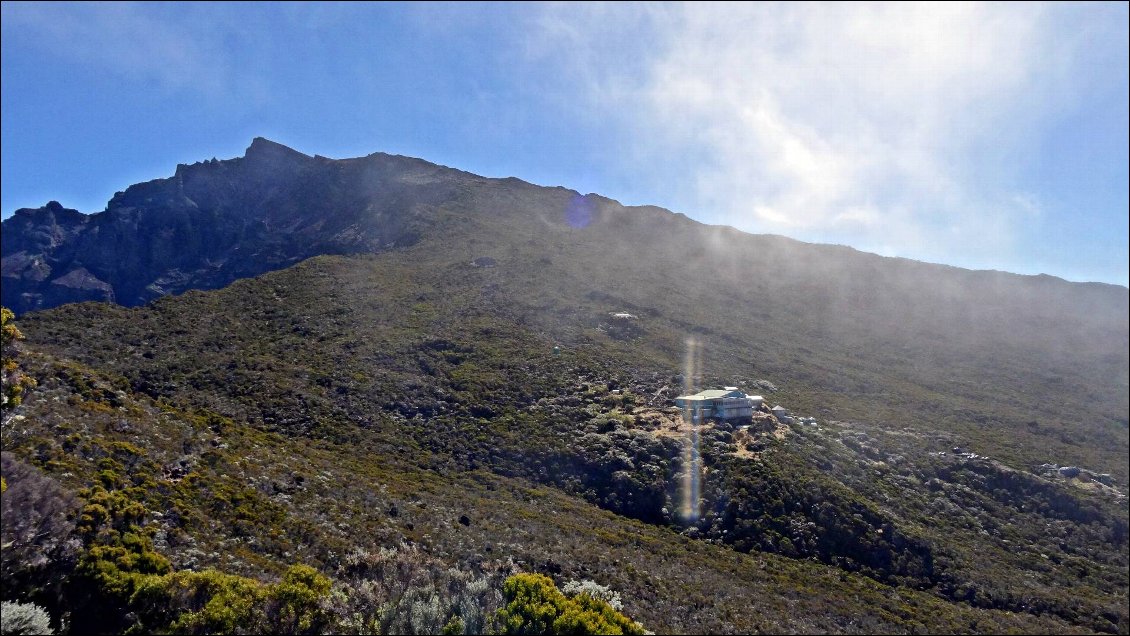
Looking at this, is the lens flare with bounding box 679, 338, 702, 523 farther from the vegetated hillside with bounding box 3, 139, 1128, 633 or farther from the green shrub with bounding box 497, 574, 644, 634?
the green shrub with bounding box 497, 574, 644, 634

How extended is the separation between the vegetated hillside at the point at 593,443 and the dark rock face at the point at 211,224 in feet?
81.9

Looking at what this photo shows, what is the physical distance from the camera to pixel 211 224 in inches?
3738

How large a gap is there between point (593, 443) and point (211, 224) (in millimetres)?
90881

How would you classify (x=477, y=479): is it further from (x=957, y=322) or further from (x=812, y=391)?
(x=957, y=322)

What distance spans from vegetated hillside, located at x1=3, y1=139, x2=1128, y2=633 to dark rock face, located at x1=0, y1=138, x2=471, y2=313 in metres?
25.0

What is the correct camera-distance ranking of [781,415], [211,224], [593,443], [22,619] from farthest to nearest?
[211,224], [781,415], [593,443], [22,619]

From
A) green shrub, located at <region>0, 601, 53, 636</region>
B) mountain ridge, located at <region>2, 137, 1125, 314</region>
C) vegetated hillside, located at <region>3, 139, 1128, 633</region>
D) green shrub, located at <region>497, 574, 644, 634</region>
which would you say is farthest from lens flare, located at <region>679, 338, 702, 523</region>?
mountain ridge, located at <region>2, 137, 1125, 314</region>

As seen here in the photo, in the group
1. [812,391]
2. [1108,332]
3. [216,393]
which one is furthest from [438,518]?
[1108,332]

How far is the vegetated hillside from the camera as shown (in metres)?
17.6

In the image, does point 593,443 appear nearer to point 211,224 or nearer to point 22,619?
point 22,619


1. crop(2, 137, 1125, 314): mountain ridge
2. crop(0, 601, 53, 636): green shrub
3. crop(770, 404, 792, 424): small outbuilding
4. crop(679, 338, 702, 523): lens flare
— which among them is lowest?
crop(679, 338, 702, 523): lens flare

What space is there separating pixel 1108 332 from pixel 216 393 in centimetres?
10265

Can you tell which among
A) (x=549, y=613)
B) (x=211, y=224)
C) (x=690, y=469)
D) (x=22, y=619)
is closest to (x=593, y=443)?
(x=690, y=469)

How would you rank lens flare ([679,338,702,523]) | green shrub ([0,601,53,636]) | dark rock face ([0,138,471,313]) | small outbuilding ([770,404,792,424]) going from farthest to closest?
dark rock face ([0,138,471,313])
small outbuilding ([770,404,792,424])
lens flare ([679,338,702,523])
green shrub ([0,601,53,636])
